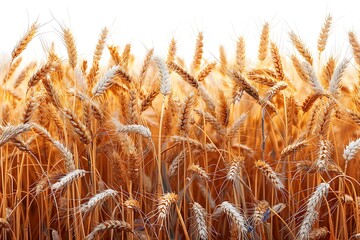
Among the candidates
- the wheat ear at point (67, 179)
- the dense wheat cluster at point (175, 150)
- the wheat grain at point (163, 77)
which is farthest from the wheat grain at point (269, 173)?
the wheat ear at point (67, 179)

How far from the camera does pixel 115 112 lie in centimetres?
297

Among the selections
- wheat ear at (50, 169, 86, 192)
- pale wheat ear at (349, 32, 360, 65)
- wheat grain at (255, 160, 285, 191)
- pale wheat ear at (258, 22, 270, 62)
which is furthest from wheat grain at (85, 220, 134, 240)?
pale wheat ear at (349, 32, 360, 65)

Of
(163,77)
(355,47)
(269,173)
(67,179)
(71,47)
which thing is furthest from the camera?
(355,47)

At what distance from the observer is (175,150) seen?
9.34 feet

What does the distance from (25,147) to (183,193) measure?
729 millimetres

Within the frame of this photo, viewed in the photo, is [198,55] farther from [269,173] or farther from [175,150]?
[269,173]

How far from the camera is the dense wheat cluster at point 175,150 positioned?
2516 mm

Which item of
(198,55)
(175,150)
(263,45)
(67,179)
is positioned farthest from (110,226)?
(263,45)

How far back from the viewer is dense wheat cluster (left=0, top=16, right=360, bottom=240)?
2516mm

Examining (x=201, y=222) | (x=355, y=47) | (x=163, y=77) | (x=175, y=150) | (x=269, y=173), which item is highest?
(x=355, y=47)

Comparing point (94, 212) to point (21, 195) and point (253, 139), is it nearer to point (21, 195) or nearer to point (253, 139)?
point (21, 195)

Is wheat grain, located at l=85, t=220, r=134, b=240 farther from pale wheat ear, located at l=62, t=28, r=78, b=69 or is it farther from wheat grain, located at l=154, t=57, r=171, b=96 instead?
pale wheat ear, located at l=62, t=28, r=78, b=69

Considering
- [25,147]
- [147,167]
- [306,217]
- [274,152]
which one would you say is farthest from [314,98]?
[25,147]

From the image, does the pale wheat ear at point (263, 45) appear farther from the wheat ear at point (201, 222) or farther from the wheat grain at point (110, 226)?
the wheat grain at point (110, 226)
